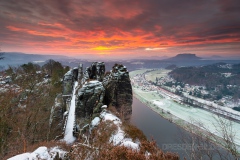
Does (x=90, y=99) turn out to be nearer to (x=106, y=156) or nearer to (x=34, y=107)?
(x=34, y=107)

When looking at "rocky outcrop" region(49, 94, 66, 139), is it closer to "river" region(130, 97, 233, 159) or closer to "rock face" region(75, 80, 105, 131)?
"rock face" region(75, 80, 105, 131)

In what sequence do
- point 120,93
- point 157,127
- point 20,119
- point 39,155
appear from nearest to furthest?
point 39,155 < point 20,119 < point 120,93 < point 157,127

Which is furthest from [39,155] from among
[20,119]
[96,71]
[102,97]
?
[96,71]

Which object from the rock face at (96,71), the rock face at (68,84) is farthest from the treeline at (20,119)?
the rock face at (96,71)

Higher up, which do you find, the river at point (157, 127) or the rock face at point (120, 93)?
the rock face at point (120, 93)

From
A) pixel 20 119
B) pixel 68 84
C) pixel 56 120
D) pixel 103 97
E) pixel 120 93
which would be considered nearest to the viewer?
pixel 103 97

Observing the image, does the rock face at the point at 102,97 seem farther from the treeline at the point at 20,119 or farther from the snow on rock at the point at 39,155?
the treeline at the point at 20,119

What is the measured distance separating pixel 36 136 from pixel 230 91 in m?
200

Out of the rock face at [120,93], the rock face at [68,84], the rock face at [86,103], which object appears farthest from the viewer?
the rock face at [68,84]

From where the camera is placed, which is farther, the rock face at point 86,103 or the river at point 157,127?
the river at point 157,127

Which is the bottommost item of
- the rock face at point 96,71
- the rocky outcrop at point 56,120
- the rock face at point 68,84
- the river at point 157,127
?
the river at point 157,127

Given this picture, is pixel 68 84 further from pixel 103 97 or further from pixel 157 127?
pixel 157 127

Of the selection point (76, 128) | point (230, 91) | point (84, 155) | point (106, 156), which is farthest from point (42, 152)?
point (230, 91)

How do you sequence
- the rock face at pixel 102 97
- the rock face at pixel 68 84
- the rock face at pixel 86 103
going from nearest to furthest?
the rock face at pixel 102 97 < the rock face at pixel 86 103 < the rock face at pixel 68 84
